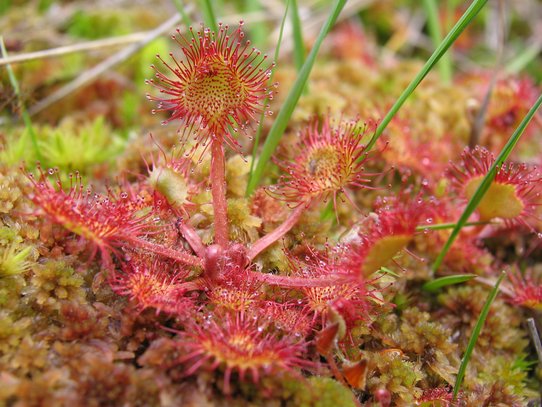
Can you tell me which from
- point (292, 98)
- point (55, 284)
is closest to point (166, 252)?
point (55, 284)

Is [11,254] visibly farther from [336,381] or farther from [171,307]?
[336,381]

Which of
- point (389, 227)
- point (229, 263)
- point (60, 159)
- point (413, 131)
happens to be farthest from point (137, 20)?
point (389, 227)

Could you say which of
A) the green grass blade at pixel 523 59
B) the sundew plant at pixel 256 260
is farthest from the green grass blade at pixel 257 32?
the green grass blade at pixel 523 59

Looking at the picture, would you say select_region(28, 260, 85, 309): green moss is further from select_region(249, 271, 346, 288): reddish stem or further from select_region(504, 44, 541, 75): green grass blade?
select_region(504, 44, 541, 75): green grass blade

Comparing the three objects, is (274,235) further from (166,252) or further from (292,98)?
(292,98)

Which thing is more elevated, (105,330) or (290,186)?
(290,186)
